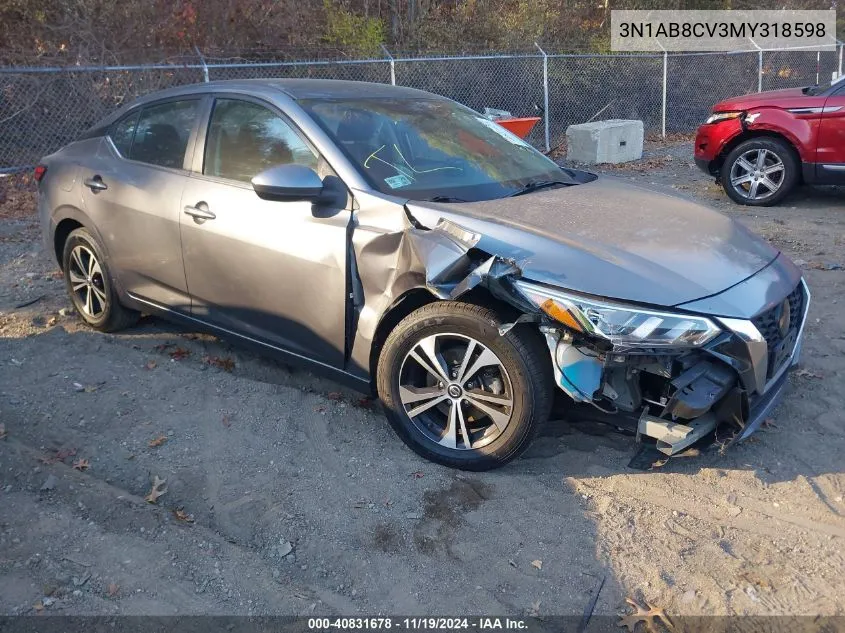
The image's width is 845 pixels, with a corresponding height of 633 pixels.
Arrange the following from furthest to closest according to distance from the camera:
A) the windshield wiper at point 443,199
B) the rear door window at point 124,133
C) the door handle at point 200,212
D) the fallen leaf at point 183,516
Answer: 1. the rear door window at point 124,133
2. the door handle at point 200,212
3. the windshield wiper at point 443,199
4. the fallen leaf at point 183,516

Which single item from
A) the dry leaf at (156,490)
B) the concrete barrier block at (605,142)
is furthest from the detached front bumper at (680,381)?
the concrete barrier block at (605,142)

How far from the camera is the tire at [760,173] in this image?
27.8 feet

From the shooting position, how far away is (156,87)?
11398 millimetres

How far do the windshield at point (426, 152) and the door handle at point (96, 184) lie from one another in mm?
1661

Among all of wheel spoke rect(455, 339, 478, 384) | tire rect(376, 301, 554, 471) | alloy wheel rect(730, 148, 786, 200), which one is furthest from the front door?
alloy wheel rect(730, 148, 786, 200)

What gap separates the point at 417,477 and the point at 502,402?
56cm

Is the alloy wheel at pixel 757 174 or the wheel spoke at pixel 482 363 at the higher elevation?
the wheel spoke at pixel 482 363

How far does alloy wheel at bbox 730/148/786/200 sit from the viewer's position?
863 cm

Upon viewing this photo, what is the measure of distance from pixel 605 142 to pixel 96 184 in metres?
9.18

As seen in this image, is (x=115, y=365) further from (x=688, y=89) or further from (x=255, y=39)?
(x=688, y=89)

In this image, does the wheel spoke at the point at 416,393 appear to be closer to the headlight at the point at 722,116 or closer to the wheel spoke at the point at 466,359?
the wheel spoke at the point at 466,359

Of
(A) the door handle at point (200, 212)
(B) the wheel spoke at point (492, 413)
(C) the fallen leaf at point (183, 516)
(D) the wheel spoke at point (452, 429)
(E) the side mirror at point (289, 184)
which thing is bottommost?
(C) the fallen leaf at point (183, 516)

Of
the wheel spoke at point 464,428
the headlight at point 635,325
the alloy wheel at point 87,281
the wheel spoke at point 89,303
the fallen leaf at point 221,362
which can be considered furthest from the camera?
the wheel spoke at point 89,303

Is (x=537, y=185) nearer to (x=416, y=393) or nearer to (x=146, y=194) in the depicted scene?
(x=416, y=393)
